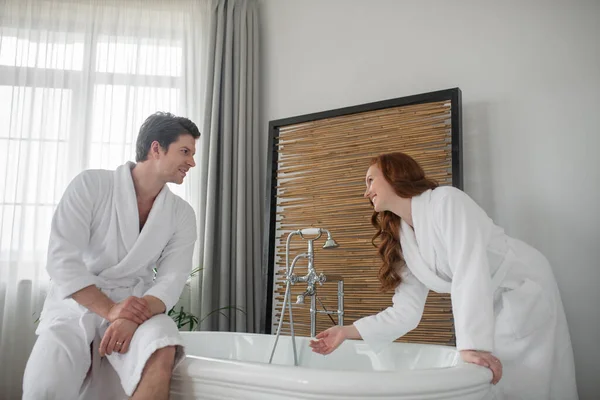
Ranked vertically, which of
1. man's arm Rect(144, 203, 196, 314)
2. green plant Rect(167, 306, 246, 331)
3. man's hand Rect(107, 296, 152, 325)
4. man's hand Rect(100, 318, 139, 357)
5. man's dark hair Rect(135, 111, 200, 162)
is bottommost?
green plant Rect(167, 306, 246, 331)

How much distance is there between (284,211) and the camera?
316cm

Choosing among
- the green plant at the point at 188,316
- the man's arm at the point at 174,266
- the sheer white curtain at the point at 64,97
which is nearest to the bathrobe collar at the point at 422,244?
the man's arm at the point at 174,266

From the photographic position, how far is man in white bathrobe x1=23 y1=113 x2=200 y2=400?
153 cm

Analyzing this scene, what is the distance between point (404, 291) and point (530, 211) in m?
0.92

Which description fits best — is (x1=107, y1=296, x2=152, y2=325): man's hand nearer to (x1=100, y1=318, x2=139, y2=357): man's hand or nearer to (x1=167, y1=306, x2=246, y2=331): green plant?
(x1=100, y1=318, x2=139, y2=357): man's hand

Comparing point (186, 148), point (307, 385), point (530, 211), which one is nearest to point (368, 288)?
point (530, 211)

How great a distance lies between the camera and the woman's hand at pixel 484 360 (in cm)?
148

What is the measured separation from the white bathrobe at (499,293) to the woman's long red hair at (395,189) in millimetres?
65

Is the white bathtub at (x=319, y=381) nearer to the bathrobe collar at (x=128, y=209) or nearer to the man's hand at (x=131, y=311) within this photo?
the man's hand at (x=131, y=311)

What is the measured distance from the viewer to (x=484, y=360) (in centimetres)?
148

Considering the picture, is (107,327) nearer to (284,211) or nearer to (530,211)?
(284,211)

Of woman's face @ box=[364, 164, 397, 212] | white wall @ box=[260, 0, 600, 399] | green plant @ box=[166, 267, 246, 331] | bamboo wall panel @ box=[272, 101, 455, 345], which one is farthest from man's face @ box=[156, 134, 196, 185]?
white wall @ box=[260, 0, 600, 399]

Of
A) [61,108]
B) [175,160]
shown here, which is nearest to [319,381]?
[175,160]

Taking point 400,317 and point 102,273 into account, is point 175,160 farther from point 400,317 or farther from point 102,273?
point 400,317
